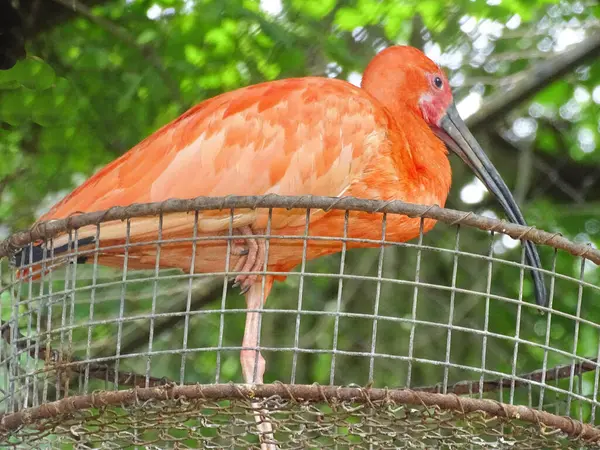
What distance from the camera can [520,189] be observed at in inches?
257

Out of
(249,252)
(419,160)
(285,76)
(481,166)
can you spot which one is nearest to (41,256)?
(249,252)

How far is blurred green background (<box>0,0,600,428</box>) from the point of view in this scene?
532 centimetres

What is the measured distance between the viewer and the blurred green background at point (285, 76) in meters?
5.32

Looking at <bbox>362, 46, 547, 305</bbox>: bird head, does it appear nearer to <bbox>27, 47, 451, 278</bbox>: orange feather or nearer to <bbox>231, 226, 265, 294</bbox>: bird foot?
<bbox>27, 47, 451, 278</bbox>: orange feather

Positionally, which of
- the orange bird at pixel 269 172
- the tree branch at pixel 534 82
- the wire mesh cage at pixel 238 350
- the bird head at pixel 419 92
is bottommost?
the wire mesh cage at pixel 238 350

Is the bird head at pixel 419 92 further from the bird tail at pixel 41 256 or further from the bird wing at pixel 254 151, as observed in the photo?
the bird tail at pixel 41 256

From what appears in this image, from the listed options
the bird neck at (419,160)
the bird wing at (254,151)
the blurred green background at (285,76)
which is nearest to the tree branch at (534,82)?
the blurred green background at (285,76)

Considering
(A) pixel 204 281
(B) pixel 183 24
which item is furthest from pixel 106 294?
(B) pixel 183 24

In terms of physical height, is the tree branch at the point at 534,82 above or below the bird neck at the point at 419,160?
above

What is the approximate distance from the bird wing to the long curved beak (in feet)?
1.60

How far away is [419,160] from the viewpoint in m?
4.16

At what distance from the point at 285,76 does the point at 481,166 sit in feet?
5.82

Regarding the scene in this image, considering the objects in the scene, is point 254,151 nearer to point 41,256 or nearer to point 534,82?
point 41,256

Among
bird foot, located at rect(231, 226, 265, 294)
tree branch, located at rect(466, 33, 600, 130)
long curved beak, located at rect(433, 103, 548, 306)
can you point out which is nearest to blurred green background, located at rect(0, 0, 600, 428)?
tree branch, located at rect(466, 33, 600, 130)
